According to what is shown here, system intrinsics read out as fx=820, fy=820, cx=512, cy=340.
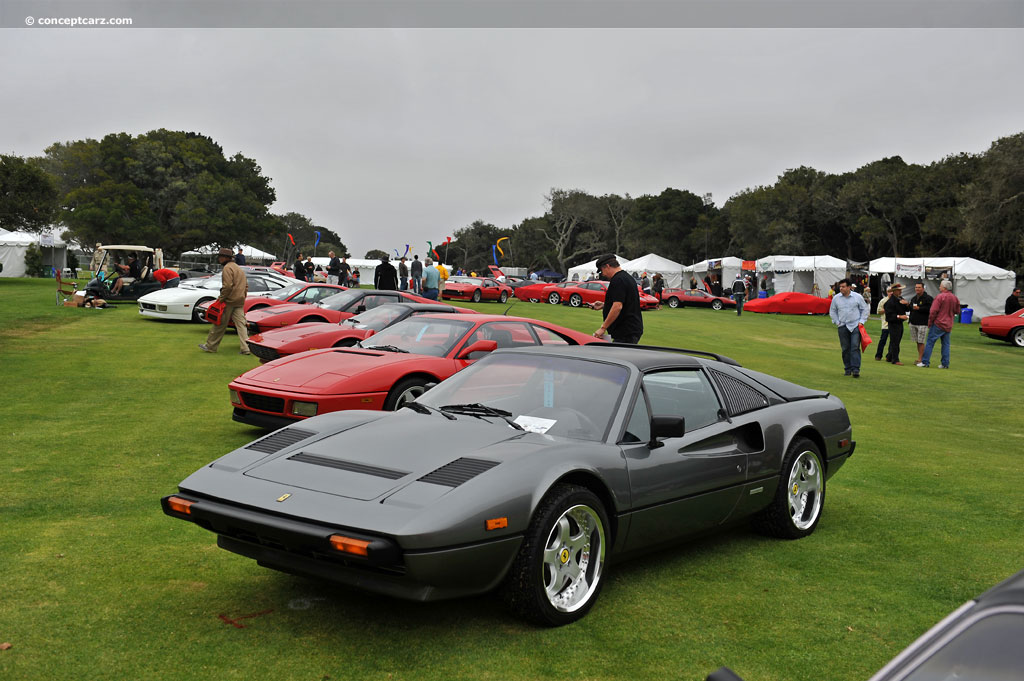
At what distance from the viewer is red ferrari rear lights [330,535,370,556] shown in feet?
10.8

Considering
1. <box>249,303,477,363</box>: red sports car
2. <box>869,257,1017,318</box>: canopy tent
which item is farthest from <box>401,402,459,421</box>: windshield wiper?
<box>869,257,1017,318</box>: canopy tent

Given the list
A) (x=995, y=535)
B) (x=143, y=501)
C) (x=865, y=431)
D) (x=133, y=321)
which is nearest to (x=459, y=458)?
(x=143, y=501)

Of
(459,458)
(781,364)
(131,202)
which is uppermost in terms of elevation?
(131,202)

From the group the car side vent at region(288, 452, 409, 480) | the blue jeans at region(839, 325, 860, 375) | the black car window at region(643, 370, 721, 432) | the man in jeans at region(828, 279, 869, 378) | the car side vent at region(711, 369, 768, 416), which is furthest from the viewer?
the blue jeans at region(839, 325, 860, 375)

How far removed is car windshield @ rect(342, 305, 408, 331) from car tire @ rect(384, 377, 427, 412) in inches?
133

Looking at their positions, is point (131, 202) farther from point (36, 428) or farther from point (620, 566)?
point (620, 566)

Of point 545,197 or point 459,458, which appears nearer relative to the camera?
point 459,458

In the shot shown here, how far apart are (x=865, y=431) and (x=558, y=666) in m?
7.72

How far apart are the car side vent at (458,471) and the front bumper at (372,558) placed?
324mm

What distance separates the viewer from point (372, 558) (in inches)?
129

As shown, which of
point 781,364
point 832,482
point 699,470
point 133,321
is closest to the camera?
point 699,470

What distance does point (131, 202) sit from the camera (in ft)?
207

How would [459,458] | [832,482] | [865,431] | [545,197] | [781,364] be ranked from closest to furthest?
[459,458], [832,482], [865,431], [781,364], [545,197]

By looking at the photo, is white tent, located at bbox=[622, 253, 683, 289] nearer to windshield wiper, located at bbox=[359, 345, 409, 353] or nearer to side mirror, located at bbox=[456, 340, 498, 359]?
windshield wiper, located at bbox=[359, 345, 409, 353]
